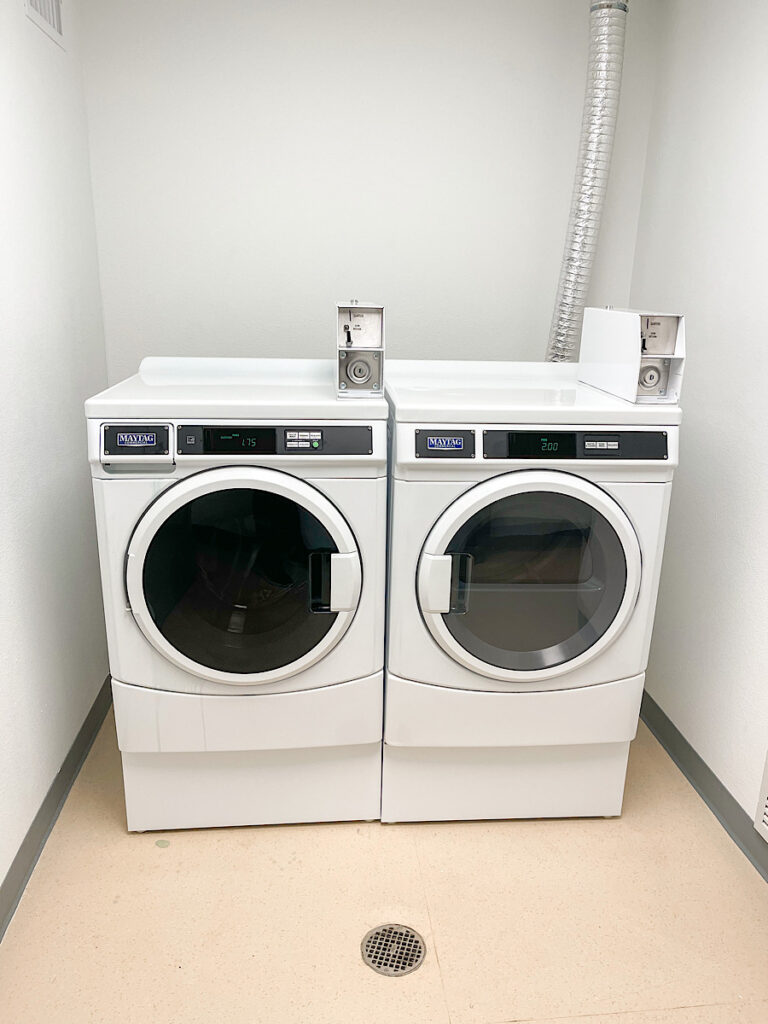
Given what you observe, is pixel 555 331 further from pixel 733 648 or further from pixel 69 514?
pixel 69 514

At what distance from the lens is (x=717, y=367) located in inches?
88.4

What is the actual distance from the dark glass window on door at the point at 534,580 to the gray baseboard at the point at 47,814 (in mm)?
1230

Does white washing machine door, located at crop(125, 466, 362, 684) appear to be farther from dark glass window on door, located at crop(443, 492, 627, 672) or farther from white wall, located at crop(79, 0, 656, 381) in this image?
white wall, located at crop(79, 0, 656, 381)

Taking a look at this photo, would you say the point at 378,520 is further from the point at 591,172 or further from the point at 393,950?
the point at 591,172

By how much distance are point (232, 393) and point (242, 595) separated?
539mm

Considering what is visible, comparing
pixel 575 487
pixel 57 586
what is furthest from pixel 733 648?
pixel 57 586

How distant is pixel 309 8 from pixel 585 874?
9.14 feet

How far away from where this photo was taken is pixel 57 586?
220 centimetres

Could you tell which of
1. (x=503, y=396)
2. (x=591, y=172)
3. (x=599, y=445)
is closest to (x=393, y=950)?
(x=599, y=445)

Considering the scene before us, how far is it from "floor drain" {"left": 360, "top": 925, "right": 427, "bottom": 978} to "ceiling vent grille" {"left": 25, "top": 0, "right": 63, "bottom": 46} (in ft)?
8.30

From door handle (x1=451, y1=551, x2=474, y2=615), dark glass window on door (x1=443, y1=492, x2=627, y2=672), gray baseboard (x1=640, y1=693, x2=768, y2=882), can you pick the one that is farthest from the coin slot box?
gray baseboard (x1=640, y1=693, x2=768, y2=882)

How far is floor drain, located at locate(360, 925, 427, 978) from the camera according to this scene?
1.71 meters

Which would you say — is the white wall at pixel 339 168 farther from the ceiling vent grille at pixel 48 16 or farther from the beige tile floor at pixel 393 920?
the beige tile floor at pixel 393 920

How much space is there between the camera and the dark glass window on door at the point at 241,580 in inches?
73.5
